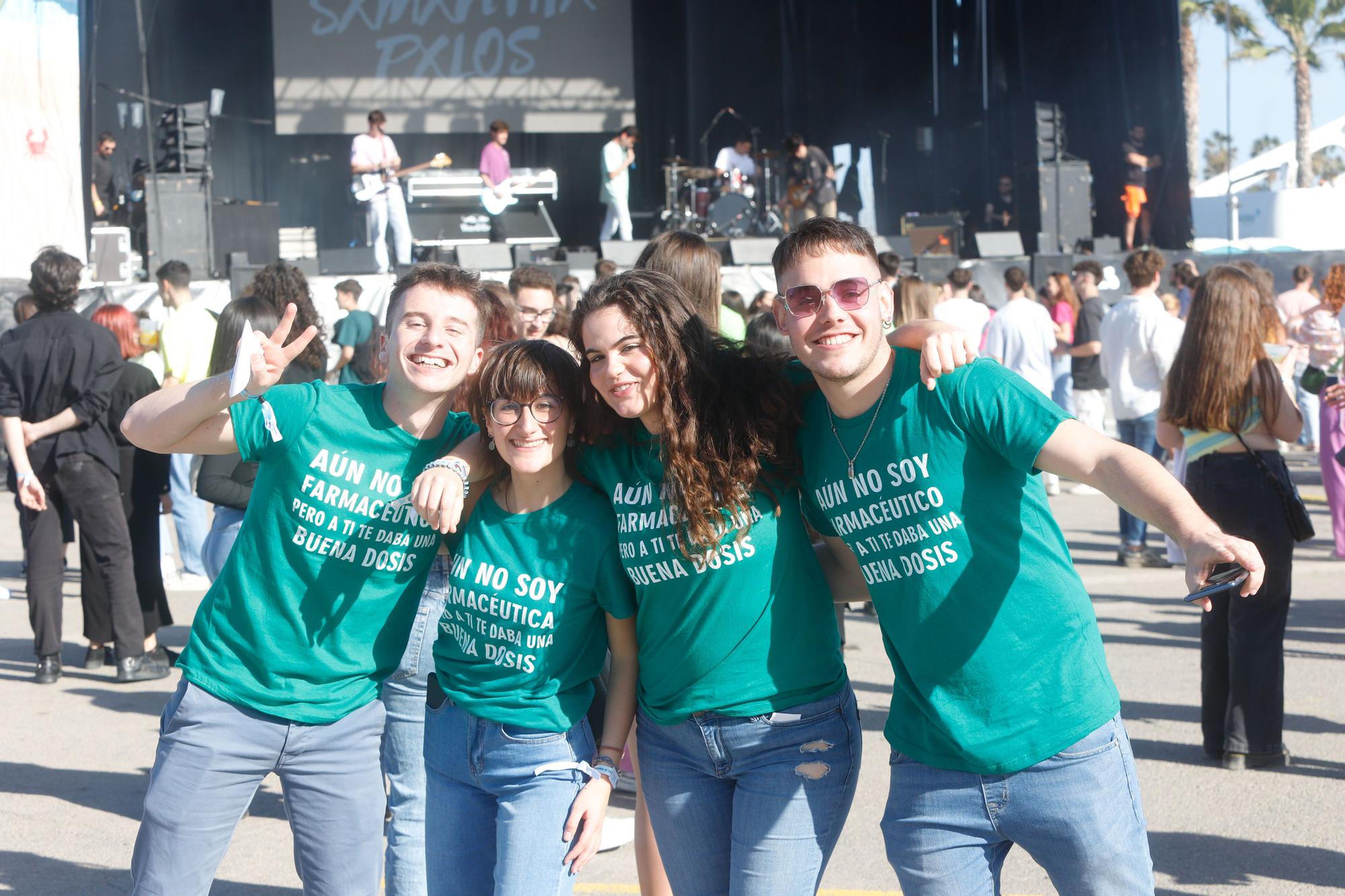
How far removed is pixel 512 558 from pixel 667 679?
1.17ft

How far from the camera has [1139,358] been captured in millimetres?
7527

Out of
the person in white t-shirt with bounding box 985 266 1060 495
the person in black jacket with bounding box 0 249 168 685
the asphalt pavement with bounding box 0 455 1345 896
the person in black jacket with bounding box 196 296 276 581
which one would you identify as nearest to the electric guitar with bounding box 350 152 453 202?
the person in white t-shirt with bounding box 985 266 1060 495

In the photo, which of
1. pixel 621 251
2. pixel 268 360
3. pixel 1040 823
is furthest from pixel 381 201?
pixel 1040 823

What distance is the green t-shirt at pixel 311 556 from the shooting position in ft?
7.91

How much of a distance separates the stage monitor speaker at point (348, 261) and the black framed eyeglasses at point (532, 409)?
1340 cm

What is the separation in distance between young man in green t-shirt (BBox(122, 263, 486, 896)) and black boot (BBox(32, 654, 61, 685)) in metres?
3.73

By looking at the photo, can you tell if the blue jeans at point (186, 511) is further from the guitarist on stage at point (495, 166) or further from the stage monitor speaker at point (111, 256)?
the guitarist on stage at point (495, 166)

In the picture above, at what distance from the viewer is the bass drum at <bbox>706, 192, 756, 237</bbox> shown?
58.2 ft

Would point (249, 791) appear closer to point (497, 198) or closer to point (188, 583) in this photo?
point (188, 583)

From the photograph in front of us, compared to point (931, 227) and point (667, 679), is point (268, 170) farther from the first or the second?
point (667, 679)

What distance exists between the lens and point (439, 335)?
7.93 ft

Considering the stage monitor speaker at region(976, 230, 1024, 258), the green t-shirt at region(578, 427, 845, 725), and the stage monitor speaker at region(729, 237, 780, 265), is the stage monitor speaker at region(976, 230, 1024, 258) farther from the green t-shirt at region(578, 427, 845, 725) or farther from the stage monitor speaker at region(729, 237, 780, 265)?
the green t-shirt at region(578, 427, 845, 725)

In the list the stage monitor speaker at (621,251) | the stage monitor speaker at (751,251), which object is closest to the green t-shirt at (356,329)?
the stage monitor speaker at (621,251)

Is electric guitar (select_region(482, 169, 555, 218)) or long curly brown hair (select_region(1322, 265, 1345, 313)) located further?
electric guitar (select_region(482, 169, 555, 218))
